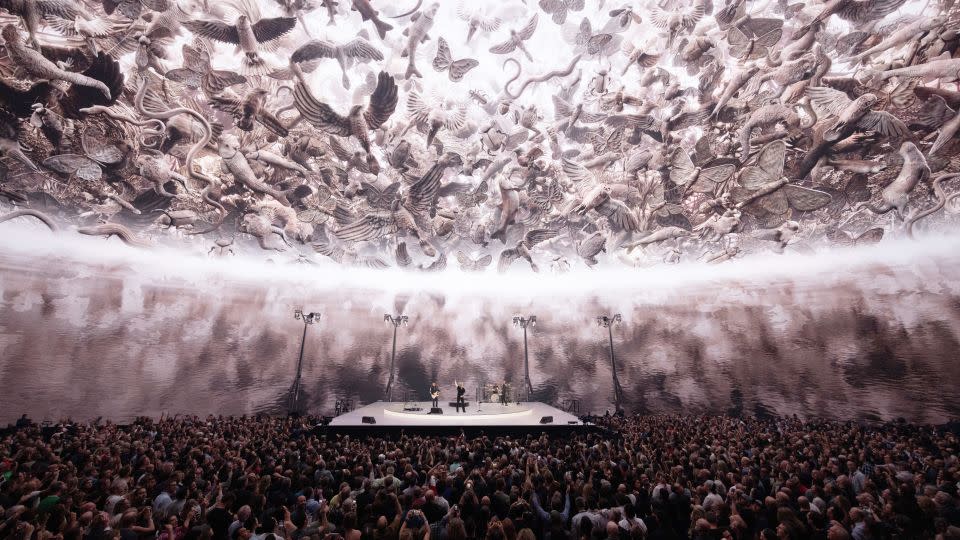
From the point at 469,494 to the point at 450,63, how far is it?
35.6 feet

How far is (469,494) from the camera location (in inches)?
207

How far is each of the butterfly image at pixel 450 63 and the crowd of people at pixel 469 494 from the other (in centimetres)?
1028

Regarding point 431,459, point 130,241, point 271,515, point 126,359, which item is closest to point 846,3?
point 431,459

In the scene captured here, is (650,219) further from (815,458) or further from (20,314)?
(20,314)

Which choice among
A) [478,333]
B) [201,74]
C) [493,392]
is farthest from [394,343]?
[201,74]

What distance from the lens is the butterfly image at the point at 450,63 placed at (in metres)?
10.6

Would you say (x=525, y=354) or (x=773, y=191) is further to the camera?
(x=525, y=354)

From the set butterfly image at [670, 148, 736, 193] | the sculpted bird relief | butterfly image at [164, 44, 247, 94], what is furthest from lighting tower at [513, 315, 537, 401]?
butterfly image at [164, 44, 247, 94]

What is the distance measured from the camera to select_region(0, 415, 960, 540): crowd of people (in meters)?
4.28

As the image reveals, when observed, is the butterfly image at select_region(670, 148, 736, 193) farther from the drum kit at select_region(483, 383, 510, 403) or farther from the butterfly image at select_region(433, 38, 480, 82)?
the drum kit at select_region(483, 383, 510, 403)

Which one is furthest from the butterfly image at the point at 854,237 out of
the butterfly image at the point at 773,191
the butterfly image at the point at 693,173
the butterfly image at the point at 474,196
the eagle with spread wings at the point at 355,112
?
the eagle with spread wings at the point at 355,112

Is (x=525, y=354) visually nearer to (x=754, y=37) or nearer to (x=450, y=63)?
(x=450, y=63)

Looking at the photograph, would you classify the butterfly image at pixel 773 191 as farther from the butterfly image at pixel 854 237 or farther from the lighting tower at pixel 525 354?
the lighting tower at pixel 525 354

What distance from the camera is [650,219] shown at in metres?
17.2
